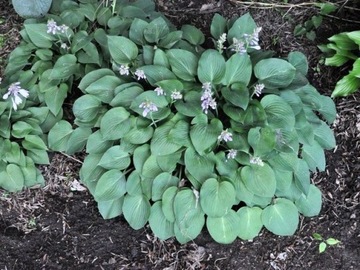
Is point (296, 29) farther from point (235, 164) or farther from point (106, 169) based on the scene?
point (106, 169)

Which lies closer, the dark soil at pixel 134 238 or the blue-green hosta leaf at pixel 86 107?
the blue-green hosta leaf at pixel 86 107

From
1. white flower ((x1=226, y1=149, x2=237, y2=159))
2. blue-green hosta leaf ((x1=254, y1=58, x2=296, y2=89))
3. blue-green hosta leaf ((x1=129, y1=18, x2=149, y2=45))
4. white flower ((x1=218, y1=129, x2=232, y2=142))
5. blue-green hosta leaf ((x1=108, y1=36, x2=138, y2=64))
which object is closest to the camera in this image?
white flower ((x1=218, y1=129, x2=232, y2=142))

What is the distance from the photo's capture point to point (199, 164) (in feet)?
10.3

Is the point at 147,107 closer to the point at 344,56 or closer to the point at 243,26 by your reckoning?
the point at 243,26

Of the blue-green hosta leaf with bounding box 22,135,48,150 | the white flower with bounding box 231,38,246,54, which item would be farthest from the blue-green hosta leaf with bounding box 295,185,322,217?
the blue-green hosta leaf with bounding box 22,135,48,150

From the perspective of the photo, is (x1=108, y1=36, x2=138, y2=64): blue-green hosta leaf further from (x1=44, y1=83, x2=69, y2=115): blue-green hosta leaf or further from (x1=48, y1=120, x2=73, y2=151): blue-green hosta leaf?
(x1=48, y1=120, x2=73, y2=151): blue-green hosta leaf

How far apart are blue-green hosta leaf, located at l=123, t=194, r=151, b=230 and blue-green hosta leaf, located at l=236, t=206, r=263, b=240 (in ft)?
1.74

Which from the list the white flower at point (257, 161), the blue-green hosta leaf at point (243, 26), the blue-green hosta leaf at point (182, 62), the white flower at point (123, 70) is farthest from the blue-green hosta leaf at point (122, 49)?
the white flower at point (257, 161)

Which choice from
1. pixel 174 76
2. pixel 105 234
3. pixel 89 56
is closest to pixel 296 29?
pixel 174 76

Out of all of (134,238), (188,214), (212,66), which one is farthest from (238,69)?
(134,238)

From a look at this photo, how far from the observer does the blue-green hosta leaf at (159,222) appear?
3264 mm

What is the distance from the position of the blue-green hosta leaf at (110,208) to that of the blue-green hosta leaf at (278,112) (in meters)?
1.00

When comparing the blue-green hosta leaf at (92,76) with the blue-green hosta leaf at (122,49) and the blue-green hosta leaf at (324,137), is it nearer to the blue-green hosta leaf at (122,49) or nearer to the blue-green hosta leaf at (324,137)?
the blue-green hosta leaf at (122,49)

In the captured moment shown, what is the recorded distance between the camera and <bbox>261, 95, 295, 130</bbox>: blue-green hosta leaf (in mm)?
3086
